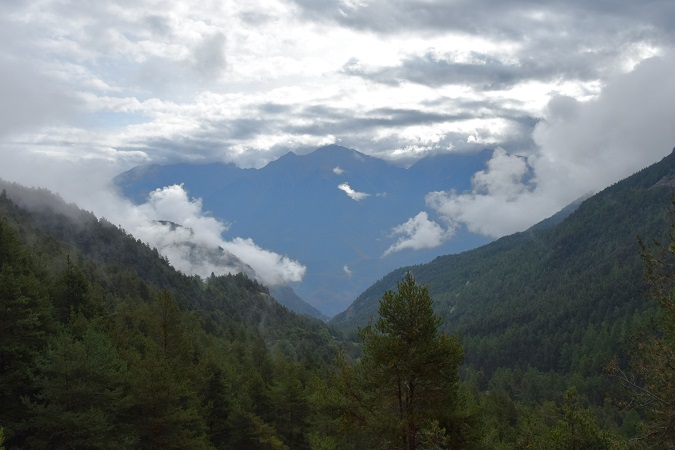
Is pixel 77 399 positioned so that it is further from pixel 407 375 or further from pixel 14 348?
pixel 407 375

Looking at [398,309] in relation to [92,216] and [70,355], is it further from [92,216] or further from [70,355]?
[92,216]

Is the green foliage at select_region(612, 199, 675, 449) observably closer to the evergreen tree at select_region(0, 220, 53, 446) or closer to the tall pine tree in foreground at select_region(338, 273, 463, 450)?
the tall pine tree in foreground at select_region(338, 273, 463, 450)

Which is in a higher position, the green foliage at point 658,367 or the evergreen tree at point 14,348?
the evergreen tree at point 14,348

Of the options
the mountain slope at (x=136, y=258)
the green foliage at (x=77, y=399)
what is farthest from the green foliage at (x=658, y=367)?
the mountain slope at (x=136, y=258)

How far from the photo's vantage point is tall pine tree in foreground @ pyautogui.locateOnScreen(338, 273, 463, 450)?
17.0 m

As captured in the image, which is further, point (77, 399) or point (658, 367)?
point (77, 399)

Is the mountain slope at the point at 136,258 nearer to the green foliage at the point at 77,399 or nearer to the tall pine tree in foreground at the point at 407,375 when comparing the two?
the green foliage at the point at 77,399

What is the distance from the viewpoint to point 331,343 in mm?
182375

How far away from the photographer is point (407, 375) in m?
17.1

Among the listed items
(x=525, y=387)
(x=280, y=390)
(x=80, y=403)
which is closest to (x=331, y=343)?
(x=525, y=387)

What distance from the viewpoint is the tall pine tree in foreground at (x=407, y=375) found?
55.8 feet

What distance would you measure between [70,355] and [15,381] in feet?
8.24

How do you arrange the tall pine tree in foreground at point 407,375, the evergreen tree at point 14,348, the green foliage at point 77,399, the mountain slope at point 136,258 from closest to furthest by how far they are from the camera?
the tall pine tree in foreground at point 407,375 → the green foliage at point 77,399 → the evergreen tree at point 14,348 → the mountain slope at point 136,258

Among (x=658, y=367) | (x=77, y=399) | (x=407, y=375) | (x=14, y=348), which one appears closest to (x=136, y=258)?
(x=14, y=348)
